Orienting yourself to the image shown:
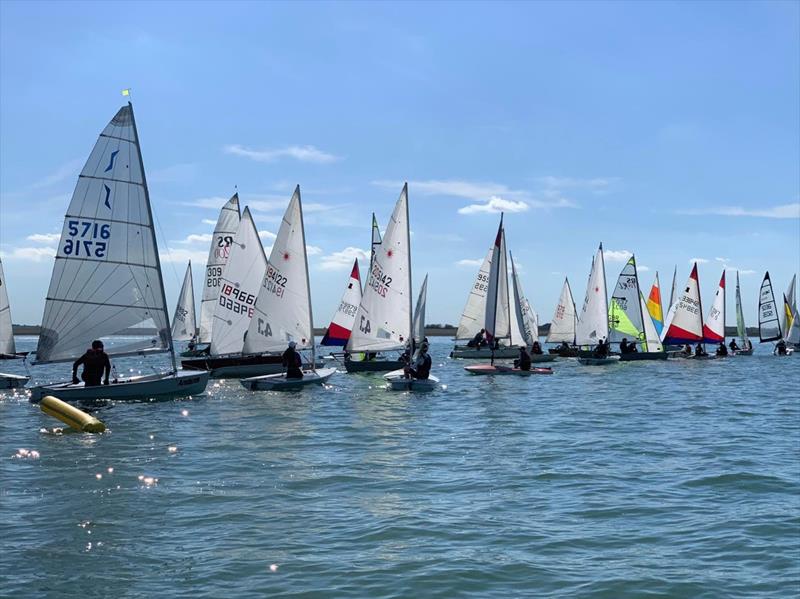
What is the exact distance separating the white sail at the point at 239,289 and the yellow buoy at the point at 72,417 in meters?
14.6

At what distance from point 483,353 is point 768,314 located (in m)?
36.1

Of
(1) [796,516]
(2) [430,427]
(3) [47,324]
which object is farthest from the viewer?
(3) [47,324]

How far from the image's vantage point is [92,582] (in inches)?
332

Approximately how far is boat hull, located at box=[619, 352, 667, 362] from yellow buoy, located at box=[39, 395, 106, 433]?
40679 mm

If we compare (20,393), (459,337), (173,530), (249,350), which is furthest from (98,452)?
(459,337)

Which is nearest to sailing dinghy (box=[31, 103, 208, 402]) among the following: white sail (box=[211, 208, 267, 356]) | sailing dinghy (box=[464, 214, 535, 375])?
white sail (box=[211, 208, 267, 356])

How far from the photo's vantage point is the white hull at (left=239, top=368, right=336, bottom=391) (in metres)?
28.4

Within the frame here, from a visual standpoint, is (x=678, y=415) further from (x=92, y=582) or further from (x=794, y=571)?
(x=92, y=582)

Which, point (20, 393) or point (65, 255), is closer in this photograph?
point (65, 255)

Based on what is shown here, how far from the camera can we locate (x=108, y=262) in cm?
2622

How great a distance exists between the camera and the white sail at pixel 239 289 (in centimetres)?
3478

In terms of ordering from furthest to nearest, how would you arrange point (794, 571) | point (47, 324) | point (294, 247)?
1. point (294, 247)
2. point (47, 324)
3. point (794, 571)

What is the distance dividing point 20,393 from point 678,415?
72.7 ft

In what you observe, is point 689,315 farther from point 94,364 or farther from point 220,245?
point 94,364
